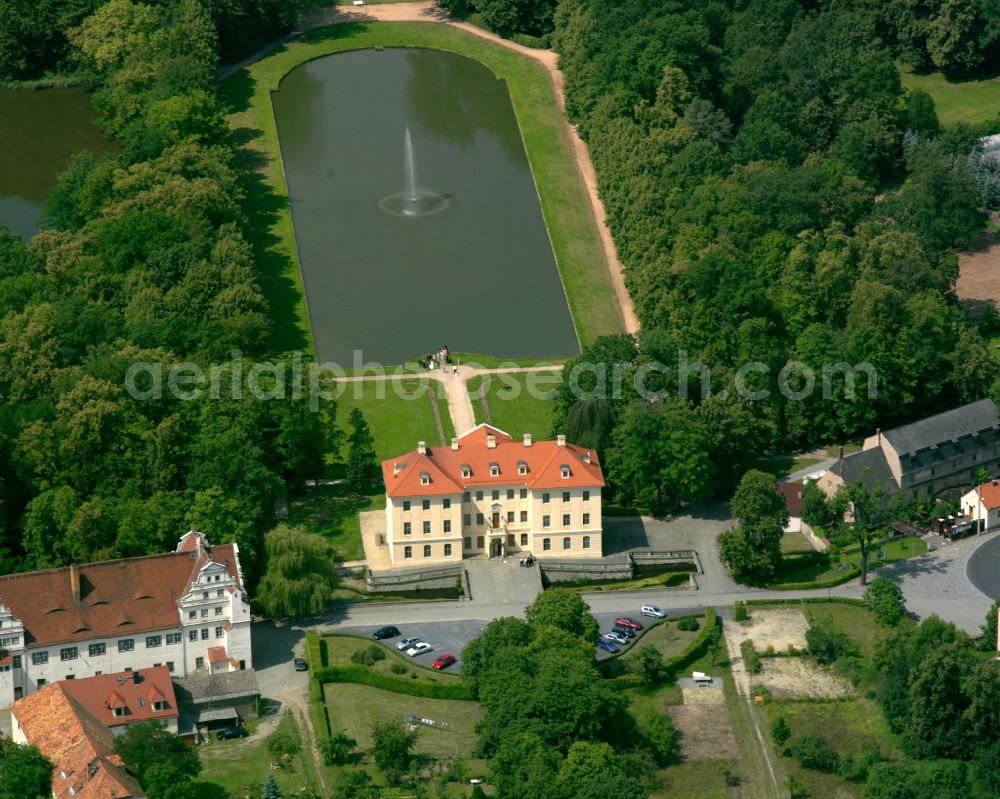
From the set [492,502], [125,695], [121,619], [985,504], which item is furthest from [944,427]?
[125,695]

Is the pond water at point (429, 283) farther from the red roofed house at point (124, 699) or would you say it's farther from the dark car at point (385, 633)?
the red roofed house at point (124, 699)

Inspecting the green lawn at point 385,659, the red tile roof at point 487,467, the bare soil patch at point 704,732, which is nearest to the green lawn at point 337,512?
the red tile roof at point 487,467

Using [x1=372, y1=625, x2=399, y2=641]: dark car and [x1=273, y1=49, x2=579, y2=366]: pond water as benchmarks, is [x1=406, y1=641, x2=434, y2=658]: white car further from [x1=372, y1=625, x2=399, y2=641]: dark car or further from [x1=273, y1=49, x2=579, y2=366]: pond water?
[x1=273, y1=49, x2=579, y2=366]: pond water

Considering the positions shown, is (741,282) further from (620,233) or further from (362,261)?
(362,261)

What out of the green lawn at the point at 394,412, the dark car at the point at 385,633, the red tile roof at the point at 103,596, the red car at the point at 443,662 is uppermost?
the red tile roof at the point at 103,596

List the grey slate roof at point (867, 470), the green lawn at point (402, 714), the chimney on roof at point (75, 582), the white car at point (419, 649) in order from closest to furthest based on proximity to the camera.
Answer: the green lawn at point (402, 714), the chimney on roof at point (75, 582), the white car at point (419, 649), the grey slate roof at point (867, 470)
